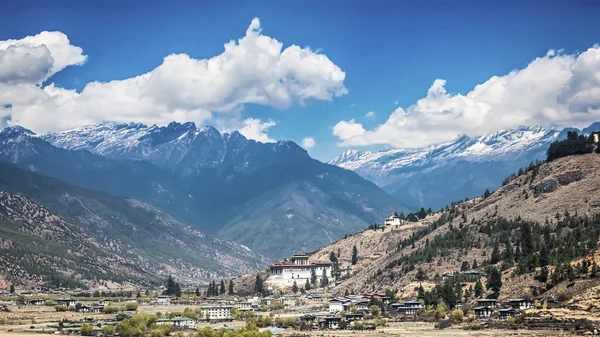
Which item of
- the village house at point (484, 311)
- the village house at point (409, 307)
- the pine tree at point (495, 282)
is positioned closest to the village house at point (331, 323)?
the village house at point (409, 307)

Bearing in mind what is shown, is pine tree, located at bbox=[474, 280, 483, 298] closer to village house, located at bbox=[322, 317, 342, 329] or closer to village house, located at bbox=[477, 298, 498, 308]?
village house, located at bbox=[477, 298, 498, 308]

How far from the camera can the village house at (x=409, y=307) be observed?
630ft

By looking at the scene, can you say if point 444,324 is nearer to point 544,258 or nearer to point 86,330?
point 544,258

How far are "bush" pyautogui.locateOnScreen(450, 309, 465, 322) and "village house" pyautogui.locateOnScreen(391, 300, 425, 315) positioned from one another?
1863cm


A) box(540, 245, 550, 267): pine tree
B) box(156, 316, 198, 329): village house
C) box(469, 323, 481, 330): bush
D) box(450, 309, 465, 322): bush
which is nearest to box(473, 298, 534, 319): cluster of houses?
box(450, 309, 465, 322): bush

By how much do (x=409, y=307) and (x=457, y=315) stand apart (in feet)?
73.9

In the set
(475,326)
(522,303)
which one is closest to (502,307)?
(522,303)

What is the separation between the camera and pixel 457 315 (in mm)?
171625

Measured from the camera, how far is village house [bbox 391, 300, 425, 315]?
7554 inches

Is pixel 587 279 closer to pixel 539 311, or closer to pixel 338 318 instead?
pixel 539 311

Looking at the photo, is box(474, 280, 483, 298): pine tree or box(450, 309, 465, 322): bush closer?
box(450, 309, 465, 322): bush

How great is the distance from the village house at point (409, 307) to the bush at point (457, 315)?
18.6 meters

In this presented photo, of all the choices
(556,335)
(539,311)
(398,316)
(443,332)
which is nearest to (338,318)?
(398,316)

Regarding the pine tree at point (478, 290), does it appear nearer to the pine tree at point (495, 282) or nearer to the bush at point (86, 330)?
the pine tree at point (495, 282)
